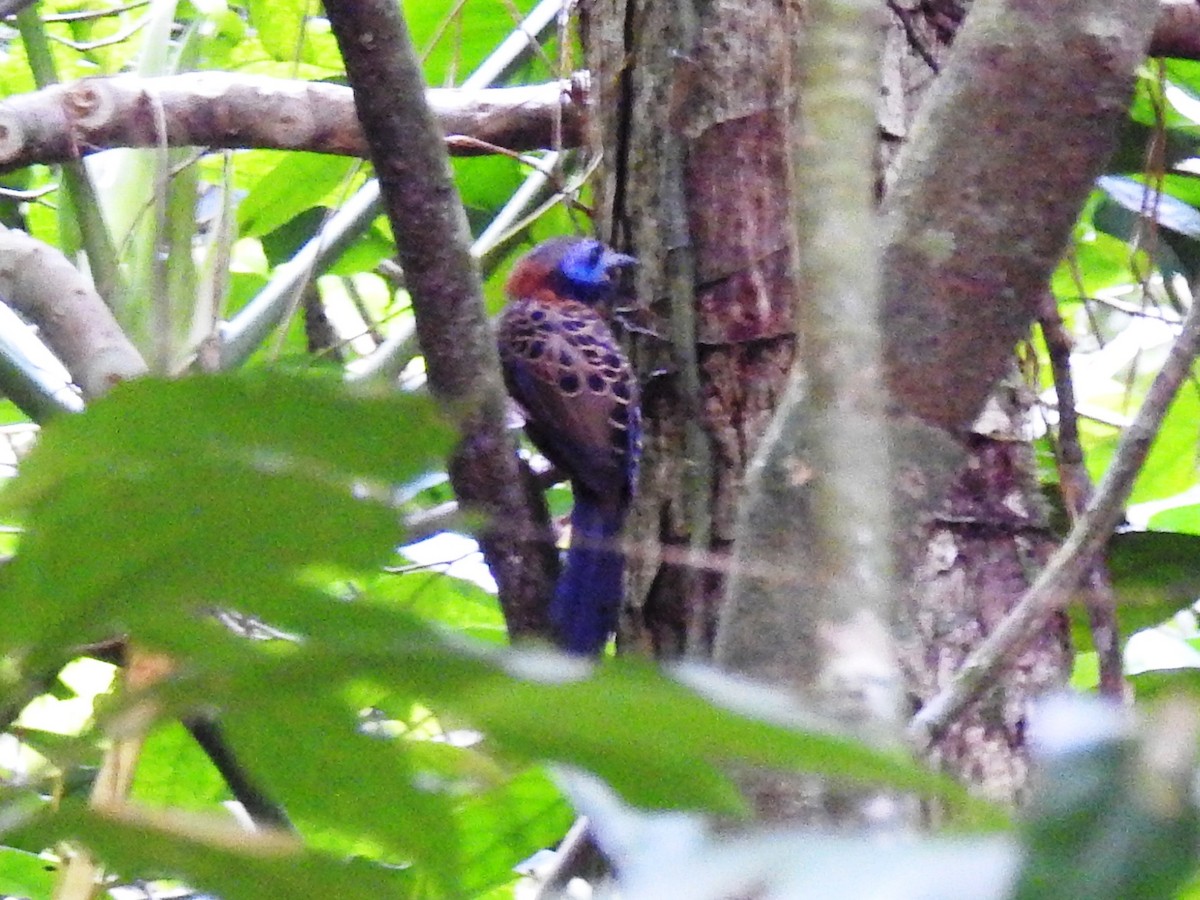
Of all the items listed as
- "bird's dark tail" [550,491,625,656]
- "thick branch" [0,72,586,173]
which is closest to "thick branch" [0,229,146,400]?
"thick branch" [0,72,586,173]

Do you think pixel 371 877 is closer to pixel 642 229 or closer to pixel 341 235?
pixel 642 229

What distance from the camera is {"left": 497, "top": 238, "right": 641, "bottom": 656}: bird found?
1777 mm

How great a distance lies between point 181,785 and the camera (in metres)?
1.37

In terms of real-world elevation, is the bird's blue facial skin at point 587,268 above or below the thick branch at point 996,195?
below

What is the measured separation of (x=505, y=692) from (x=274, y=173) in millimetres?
1869

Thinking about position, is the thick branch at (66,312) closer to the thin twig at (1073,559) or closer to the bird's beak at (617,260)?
the bird's beak at (617,260)

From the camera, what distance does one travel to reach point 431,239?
1.07 m

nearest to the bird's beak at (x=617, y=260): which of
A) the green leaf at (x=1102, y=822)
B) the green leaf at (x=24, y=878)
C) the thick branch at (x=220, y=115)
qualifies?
the thick branch at (x=220, y=115)

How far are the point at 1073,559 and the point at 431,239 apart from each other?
0.51 metres

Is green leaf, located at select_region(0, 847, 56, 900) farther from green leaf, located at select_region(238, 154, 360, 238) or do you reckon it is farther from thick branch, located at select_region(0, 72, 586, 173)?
green leaf, located at select_region(238, 154, 360, 238)

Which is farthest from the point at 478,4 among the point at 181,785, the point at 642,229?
the point at 181,785

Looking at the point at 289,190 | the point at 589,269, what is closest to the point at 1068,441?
the point at 589,269

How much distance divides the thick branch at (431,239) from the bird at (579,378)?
30 cm

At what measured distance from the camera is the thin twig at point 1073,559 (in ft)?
2.63
